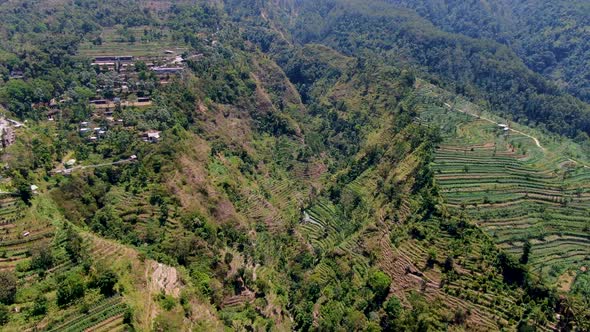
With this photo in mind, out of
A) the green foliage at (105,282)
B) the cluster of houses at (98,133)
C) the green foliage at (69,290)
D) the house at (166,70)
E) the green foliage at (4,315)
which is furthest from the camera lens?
the house at (166,70)

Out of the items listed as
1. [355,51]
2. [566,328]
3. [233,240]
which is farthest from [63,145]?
[355,51]

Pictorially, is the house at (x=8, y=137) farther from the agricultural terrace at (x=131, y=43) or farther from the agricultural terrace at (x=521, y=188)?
the agricultural terrace at (x=521, y=188)

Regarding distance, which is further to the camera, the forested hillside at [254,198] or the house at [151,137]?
the house at [151,137]

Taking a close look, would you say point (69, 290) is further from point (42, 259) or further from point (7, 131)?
point (7, 131)

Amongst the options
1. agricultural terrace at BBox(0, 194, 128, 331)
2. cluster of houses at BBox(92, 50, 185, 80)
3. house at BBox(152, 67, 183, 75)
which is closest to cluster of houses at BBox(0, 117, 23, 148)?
agricultural terrace at BBox(0, 194, 128, 331)

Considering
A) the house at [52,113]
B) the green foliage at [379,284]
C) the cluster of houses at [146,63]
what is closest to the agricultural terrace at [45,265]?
the house at [52,113]

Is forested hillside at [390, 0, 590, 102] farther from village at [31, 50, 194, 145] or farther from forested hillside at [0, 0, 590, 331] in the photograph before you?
village at [31, 50, 194, 145]

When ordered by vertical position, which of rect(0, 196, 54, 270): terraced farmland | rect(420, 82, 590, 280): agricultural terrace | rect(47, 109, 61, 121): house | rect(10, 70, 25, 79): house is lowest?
rect(47, 109, 61, 121): house
